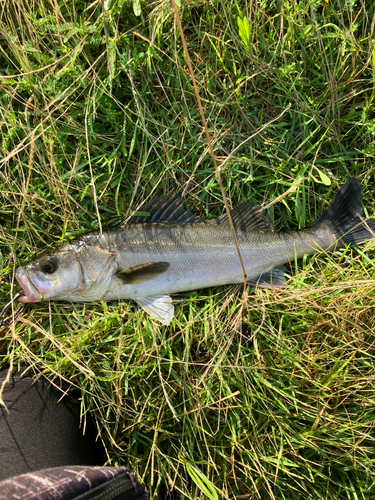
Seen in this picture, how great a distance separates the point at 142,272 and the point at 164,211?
1.94 feet

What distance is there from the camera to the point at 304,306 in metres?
3.10

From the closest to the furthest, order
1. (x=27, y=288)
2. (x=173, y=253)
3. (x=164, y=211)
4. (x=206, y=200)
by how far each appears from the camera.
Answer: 1. (x=27, y=288)
2. (x=173, y=253)
3. (x=164, y=211)
4. (x=206, y=200)

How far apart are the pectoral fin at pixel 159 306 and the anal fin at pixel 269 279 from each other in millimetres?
747

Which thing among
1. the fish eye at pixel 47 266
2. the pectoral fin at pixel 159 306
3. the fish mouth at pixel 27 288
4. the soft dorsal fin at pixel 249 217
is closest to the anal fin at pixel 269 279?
the soft dorsal fin at pixel 249 217

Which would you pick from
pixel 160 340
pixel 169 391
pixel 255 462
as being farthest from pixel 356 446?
pixel 160 340

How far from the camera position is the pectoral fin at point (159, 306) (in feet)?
9.89

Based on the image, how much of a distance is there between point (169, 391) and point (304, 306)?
4.56ft

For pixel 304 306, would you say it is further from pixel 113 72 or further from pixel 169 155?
pixel 113 72

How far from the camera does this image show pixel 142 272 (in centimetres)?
298

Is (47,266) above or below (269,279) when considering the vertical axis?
above

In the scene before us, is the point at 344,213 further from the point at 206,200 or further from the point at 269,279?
the point at 206,200

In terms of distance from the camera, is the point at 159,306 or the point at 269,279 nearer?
the point at 159,306

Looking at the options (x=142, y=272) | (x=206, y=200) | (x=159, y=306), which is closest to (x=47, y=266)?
(x=142, y=272)

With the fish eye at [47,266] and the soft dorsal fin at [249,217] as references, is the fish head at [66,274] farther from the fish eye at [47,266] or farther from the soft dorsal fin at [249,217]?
the soft dorsal fin at [249,217]
